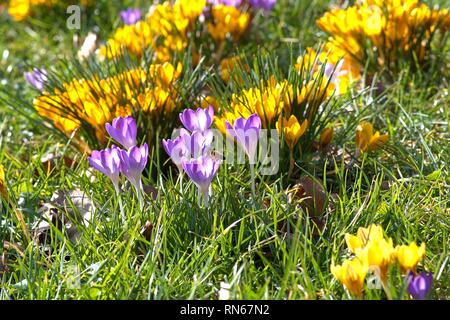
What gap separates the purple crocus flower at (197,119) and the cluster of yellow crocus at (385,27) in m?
1.13

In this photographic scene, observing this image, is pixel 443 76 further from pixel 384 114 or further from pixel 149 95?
pixel 149 95

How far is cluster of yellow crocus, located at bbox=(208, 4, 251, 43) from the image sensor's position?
3580 millimetres

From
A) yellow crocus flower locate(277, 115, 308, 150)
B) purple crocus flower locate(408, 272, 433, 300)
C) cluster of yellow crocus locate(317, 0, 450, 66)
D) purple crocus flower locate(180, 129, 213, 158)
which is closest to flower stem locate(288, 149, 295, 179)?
yellow crocus flower locate(277, 115, 308, 150)

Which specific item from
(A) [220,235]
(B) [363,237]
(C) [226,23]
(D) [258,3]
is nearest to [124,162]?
(A) [220,235]

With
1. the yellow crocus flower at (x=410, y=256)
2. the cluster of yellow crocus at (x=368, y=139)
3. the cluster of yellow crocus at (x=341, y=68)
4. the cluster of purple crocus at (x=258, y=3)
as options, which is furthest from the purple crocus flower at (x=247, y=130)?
the cluster of purple crocus at (x=258, y=3)

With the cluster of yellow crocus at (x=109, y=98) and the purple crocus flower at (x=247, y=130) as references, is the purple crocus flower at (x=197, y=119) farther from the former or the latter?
the cluster of yellow crocus at (x=109, y=98)

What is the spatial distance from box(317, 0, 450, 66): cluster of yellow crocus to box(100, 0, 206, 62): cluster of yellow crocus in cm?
60

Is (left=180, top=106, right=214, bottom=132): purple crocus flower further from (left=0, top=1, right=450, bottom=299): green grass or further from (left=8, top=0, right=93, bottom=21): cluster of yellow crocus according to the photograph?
(left=8, top=0, right=93, bottom=21): cluster of yellow crocus

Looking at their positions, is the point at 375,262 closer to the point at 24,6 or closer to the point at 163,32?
the point at 163,32

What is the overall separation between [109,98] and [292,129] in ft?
2.43

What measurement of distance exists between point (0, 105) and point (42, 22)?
1.19 metres

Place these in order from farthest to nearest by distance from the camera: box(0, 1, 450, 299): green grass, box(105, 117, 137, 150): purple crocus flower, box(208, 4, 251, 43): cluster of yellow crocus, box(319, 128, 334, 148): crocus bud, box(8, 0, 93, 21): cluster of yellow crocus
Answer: box(8, 0, 93, 21): cluster of yellow crocus
box(208, 4, 251, 43): cluster of yellow crocus
box(319, 128, 334, 148): crocus bud
box(105, 117, 137, 150): purple crocus flower
box(0, 1, 450, 299): green grass

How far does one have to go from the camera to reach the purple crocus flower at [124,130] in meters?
2.32

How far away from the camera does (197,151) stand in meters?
2.24
